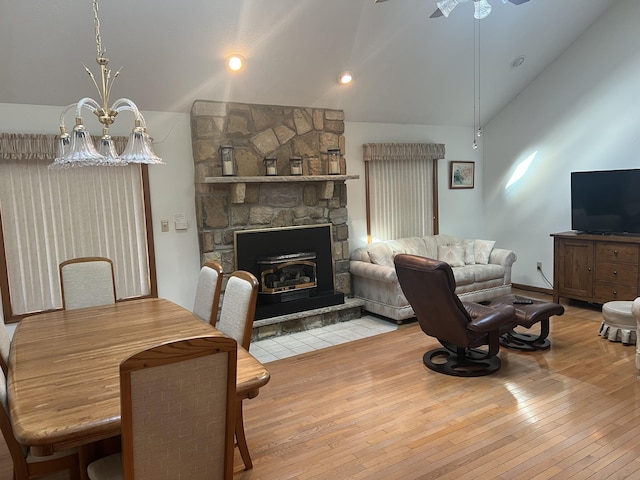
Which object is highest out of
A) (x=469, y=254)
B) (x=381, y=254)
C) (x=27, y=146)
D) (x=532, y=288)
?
(x=27, y=146)

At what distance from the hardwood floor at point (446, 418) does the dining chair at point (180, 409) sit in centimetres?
99

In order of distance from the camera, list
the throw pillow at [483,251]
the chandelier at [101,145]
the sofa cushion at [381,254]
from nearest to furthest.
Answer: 1. the chandelier at [101,145]
2. the sofa cushion at [381,254]
3. the throw pillow at [483,251]

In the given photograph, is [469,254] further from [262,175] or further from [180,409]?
[180,409]

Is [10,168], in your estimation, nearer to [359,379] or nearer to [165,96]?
[165,96]

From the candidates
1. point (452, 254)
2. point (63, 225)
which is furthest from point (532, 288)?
point (63, 225)

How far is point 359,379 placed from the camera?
3652 mm

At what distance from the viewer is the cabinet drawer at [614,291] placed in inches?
190

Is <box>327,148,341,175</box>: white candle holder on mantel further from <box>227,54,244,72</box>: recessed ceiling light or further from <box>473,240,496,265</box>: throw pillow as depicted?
<box>473,240,496,265</box>: throw pillow

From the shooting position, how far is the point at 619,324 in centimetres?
416

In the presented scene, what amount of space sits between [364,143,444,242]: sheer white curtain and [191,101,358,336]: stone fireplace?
1.90 feet

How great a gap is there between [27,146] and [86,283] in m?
1.31

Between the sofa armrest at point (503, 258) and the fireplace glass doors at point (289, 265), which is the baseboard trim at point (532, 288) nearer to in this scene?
the sofa armrest at point (503, 258)

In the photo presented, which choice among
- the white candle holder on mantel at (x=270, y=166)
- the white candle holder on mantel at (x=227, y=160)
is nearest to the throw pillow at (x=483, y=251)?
the white candle holder on mantel at (x=270, y=166)

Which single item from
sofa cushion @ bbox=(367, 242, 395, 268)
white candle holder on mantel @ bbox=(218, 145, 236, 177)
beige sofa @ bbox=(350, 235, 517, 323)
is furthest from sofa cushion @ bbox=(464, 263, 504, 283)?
white candle holder on mantel @ bbox=(218, 145, 236, 177)
